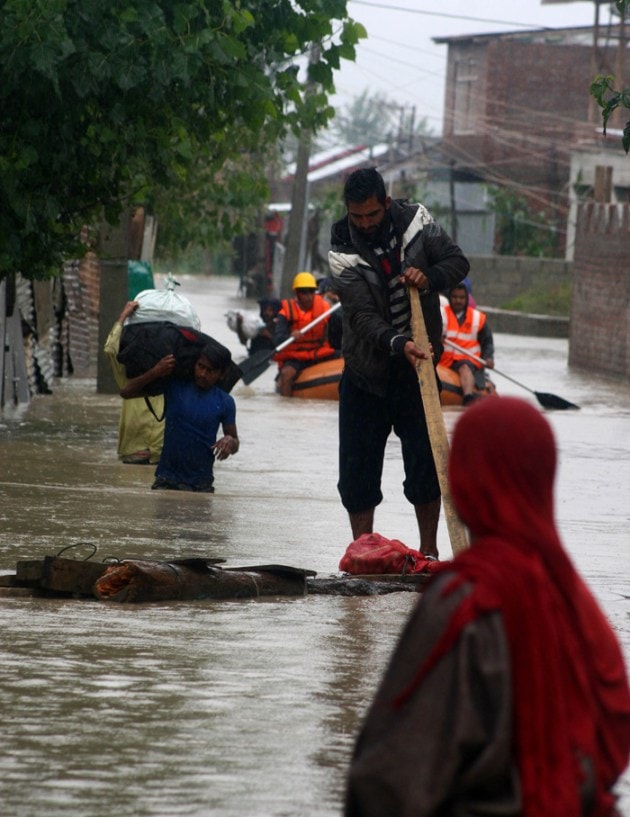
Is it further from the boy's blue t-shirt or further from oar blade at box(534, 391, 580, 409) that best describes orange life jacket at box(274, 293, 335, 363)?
the boy's blue t-shirt

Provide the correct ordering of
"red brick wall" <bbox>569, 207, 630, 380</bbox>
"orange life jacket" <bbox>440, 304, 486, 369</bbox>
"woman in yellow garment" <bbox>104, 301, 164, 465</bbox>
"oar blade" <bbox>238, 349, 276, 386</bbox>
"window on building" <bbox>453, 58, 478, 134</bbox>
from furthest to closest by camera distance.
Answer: "window on building" <bbox>453, 58, 478, 134</bbox> → "red brick wall" <bbox>569, 207, 630, 380</bbox> → "oar blade" <bbox>238, 349, 276, 386</bbox> → "orange life jacket" <bbox>440, 304, 486, 369</bbox> → "woman in yellow garment" <bbox>104, 301, 164, 465</bbox>

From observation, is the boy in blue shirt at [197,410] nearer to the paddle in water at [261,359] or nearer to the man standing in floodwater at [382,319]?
the man standing in floodwater at [382,319]

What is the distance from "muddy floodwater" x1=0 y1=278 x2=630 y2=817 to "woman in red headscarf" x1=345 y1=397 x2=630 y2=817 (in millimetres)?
1460

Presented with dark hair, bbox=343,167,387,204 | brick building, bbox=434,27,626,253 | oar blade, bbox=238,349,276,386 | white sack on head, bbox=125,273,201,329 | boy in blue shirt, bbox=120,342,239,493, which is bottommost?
oar blade, bbox=238,349,276,386

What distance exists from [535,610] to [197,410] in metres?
7.57

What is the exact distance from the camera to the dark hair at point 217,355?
32.9 feet

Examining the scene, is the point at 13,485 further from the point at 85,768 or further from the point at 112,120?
the point at 85,768

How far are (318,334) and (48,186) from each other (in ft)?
25.9

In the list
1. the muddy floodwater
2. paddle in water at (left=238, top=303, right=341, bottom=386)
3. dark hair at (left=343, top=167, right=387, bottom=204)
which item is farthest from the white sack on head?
paddle in water at (left=238, top=303, right=341, bottom=386)

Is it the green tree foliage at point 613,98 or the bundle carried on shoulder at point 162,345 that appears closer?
the green tree foliage at point 613,98

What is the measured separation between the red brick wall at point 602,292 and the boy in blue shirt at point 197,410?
16.3 metres

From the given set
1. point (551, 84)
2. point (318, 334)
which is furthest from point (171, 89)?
point (551, 84)

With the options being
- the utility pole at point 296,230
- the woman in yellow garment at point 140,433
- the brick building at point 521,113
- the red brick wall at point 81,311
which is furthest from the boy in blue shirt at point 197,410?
the brick building at point 521,113

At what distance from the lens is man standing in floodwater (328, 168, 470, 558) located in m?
7.13
